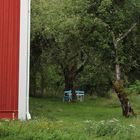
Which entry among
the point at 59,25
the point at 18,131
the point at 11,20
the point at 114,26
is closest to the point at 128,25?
the point at 114,26

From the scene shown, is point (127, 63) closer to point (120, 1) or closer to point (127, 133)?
point (120, 1)

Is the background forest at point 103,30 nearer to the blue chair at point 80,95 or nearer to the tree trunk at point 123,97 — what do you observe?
the tree trunk at point 123,97

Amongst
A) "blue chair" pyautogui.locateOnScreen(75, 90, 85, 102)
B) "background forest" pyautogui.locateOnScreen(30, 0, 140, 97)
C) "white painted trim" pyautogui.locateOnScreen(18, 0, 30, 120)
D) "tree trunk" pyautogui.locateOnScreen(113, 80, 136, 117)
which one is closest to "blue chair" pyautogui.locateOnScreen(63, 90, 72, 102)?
"blue chair" pyautogui.locateOnScreen(75, 90, 85, 102)

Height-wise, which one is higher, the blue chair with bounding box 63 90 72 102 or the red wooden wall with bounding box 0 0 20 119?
the red wooden wall with bounding box 0 0 20 119

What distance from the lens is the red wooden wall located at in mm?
18172

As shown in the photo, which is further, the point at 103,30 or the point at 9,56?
the point at 103,30

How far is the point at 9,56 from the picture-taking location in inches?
718

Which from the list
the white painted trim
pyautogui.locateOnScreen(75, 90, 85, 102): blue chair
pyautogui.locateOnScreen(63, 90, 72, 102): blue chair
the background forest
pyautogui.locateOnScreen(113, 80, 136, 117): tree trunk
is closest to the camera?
the white painted trim

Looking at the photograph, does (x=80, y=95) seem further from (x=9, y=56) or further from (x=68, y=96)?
(x=9, y=56)

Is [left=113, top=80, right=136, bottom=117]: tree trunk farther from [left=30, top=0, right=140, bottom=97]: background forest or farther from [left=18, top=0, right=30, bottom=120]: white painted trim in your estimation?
[left=18, top=0, right=30, bottom=120]: white painted trim

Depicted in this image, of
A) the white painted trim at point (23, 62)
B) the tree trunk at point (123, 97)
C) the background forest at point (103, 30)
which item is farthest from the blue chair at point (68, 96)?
the white painted trim at point (23, 62)

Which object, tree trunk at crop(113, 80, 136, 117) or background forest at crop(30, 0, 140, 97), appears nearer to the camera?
tree trunk at crop(113, 80, 136, 117)

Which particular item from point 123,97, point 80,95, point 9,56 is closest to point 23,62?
point 9,56

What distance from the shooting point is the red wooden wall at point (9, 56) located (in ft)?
59.6
